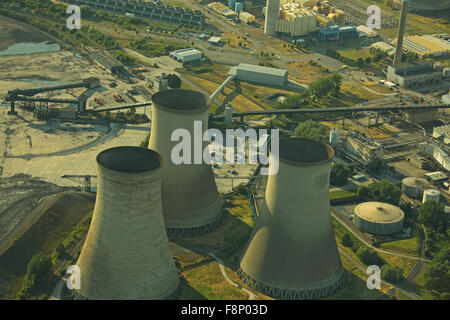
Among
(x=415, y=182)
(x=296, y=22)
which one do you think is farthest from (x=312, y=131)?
(x=296, y=22)

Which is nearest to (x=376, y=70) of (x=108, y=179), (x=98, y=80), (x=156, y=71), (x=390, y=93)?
(x=390, y=93)

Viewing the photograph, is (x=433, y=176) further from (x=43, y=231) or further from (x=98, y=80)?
(x=98, y=80)

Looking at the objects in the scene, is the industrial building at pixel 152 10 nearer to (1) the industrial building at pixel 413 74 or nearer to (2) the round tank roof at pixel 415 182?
(1) the industrial building at pixel 413 74

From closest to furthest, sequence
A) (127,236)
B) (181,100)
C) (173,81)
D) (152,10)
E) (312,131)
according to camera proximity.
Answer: (127,236), (181,100), (312,131), (173,81), (152,10)

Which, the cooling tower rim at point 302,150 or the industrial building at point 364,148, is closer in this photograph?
the cooling tower rim at point 302,150

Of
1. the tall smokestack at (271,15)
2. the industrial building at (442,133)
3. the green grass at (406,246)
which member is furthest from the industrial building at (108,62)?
the green grass at (406,246)

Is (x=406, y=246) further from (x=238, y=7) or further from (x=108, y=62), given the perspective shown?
(x=238, y=7)

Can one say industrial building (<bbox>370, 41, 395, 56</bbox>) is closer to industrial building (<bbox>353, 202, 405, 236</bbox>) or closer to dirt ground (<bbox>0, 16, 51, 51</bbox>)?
dirt ground (<bbox>0, 16, 51, 51</bbox>)
